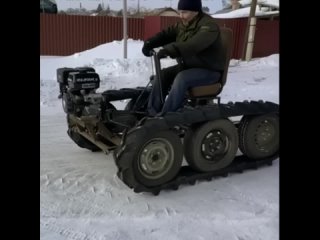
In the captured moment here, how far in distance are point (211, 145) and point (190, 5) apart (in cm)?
142

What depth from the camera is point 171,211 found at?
3.50 metres

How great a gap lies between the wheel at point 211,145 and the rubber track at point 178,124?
0.24ft

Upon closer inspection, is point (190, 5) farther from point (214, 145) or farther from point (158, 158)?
point (158, 158)

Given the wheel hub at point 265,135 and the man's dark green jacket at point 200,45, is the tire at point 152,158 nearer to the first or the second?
the man's dark green jacket at point 200,45

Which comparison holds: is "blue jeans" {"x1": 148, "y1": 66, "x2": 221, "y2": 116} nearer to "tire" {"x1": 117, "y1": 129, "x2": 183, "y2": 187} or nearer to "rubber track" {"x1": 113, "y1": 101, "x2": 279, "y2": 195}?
"rubber track" {"x1": 113, "y1": 101, "x2": 279, "y2": 195}

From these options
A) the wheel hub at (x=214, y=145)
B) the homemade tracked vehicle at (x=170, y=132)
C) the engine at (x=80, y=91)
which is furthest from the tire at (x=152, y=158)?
the engine at (x=80, y=91)

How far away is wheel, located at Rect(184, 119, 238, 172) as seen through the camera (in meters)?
4.09

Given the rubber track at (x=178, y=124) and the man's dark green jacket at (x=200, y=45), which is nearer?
the rubber track at (x=178, y=124)

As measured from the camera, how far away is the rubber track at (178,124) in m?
3.67

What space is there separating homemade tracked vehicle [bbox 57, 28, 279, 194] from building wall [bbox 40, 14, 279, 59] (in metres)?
12.3

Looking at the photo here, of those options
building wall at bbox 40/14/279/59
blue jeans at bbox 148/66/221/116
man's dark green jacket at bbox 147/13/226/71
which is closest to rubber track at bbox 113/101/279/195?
blue jeans at bbox 148/66/221/116
